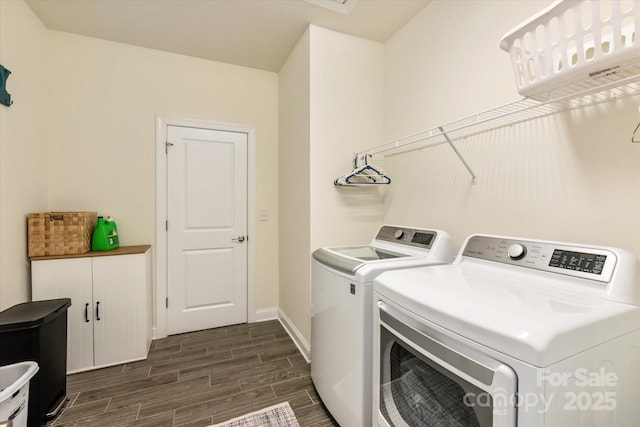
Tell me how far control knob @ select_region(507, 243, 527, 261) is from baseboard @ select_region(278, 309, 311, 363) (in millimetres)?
1612

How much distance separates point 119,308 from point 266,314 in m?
1.34

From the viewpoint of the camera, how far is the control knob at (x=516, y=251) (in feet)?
3.77

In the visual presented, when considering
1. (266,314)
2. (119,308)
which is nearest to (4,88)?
(119,308)

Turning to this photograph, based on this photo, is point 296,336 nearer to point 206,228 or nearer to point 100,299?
point 206,228

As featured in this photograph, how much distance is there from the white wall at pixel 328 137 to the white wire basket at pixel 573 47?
131 cm

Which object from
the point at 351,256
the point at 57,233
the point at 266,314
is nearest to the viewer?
the point at 351,256

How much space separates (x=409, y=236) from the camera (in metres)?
1.78

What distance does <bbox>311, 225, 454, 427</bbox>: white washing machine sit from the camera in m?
1.28

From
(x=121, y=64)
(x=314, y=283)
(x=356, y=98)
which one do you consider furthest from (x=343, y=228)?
(x=121, y=64)

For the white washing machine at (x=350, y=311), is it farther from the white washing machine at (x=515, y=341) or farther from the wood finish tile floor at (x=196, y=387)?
the wood finish tile floor at (x=196, y=387)

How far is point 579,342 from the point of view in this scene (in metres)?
0.68

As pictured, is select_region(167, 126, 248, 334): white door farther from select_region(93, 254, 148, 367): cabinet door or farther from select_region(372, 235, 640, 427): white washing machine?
select_region(372, 235, 640, 427): white washing machine

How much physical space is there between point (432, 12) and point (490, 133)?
103cm

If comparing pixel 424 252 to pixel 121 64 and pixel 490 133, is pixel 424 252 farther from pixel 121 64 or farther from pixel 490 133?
pixel 121 64
